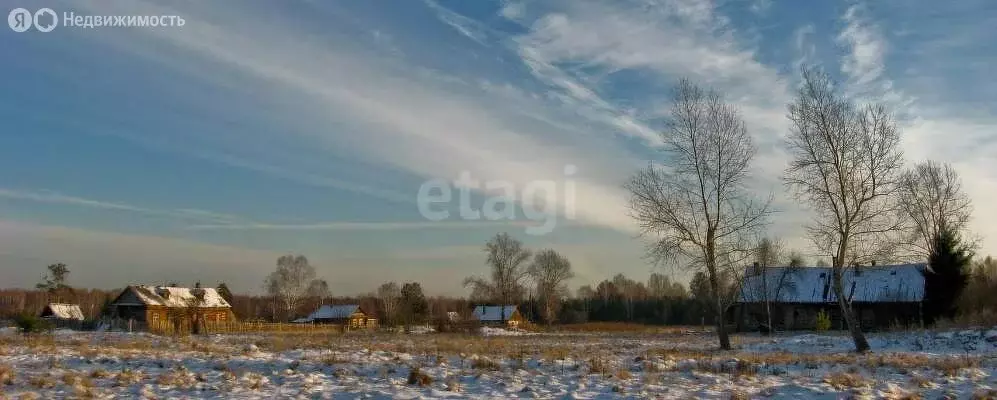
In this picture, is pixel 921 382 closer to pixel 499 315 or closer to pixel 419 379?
pixel 419 379

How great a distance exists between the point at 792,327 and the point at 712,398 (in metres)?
48.6

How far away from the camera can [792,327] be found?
5447cm

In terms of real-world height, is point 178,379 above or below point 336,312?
above

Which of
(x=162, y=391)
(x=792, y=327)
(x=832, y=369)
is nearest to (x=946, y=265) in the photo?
(x=792, y=327)

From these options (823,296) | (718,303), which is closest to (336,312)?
(823,296)

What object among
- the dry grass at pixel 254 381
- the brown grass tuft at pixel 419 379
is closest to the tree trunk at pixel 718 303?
the brown grass tuft at pixel 419 379

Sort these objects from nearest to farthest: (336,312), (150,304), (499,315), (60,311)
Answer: (150,304) < (60,311) < (499,315) < (336,312)

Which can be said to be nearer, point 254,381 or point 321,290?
point 254,381

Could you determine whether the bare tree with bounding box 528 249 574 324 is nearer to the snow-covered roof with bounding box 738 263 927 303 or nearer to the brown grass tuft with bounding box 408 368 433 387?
the snow-covered roof with bounding box 738 263 927 303

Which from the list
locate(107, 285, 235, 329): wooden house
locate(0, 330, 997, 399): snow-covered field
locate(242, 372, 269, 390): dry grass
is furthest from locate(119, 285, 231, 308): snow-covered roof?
locate(242, 372, 269, 390): dry grass

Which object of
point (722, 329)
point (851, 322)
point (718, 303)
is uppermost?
point (718, 303)

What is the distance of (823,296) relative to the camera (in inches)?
2115

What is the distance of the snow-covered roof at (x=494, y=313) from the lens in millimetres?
83644

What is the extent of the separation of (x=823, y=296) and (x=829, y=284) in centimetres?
133
